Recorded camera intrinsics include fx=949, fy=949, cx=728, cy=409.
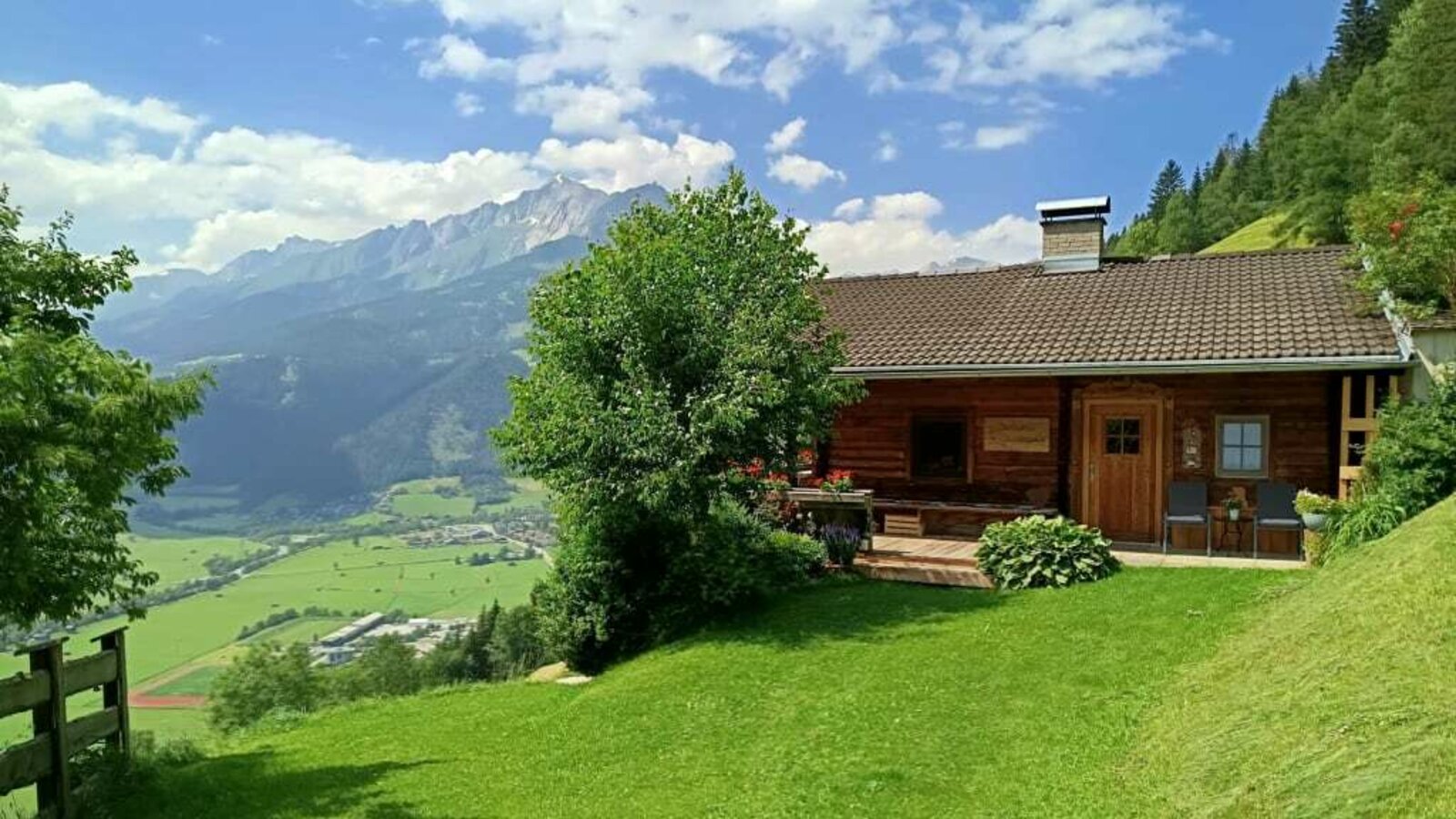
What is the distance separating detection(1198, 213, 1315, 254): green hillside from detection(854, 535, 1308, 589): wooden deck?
5386 cm

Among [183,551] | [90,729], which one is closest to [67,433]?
[90,729]

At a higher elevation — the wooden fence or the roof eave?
the roof eave

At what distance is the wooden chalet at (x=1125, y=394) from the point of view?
13359 mm

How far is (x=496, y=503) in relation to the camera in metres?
148

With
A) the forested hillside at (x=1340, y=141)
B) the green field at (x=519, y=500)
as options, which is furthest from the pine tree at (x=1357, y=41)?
the green field at (x=519, y=500)

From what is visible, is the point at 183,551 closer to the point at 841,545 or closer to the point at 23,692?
the point at 841,545

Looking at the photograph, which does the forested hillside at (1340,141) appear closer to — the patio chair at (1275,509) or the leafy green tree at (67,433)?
the patio chair at (1275,509)

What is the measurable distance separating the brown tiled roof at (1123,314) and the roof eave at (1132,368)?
3.6 inches

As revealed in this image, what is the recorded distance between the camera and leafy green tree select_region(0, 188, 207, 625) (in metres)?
5.35

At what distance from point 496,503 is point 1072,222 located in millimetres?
137731

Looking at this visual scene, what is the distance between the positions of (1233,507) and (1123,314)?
3.79 meters

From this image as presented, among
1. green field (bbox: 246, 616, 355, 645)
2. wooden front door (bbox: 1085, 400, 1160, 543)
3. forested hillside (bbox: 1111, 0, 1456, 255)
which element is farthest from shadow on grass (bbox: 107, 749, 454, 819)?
green field (bbox: 246, 616, 355, 645)

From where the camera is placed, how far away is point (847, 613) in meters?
11.1

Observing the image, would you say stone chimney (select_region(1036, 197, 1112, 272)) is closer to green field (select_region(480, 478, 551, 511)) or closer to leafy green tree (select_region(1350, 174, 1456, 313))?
leafy green tree (select_region(1350, 174, 1456, 313))
